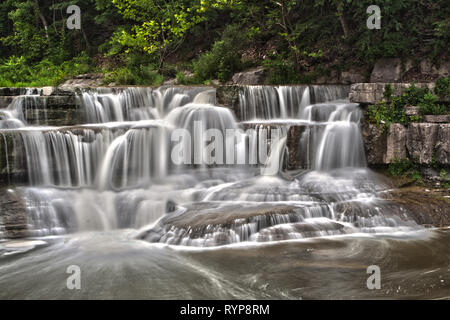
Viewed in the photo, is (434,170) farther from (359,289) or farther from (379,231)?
(359,289)

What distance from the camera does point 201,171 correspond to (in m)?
11.1

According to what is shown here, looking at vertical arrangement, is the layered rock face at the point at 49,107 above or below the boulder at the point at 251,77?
below

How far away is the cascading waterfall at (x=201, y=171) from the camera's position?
26.7ft

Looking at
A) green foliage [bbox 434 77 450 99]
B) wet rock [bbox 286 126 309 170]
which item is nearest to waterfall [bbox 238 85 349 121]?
wet rock [bbox 286 126 309 170]

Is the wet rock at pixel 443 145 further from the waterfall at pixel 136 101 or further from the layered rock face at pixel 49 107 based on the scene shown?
the layered rock face at pixel 49 107

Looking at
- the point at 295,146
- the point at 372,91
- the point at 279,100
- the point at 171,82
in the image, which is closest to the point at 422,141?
the point at 372,91

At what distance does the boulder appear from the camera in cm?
1521

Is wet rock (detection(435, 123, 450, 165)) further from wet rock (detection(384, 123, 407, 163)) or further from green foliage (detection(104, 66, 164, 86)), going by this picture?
green foliage (detection(104, 66, 164, 86))

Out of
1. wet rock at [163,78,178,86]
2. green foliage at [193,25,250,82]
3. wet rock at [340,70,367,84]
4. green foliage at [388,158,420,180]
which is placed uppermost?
green foliage at [193,25,250,82]

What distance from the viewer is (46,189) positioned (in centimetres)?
957

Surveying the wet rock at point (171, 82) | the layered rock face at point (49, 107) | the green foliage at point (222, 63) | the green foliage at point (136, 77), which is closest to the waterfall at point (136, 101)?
the layered rock face at point (49, 107)

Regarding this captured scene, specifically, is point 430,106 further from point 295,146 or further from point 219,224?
point 219,224

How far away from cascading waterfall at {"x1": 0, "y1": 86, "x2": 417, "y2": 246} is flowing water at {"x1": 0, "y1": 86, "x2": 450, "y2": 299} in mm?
30

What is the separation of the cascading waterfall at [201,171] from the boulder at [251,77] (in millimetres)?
2760
